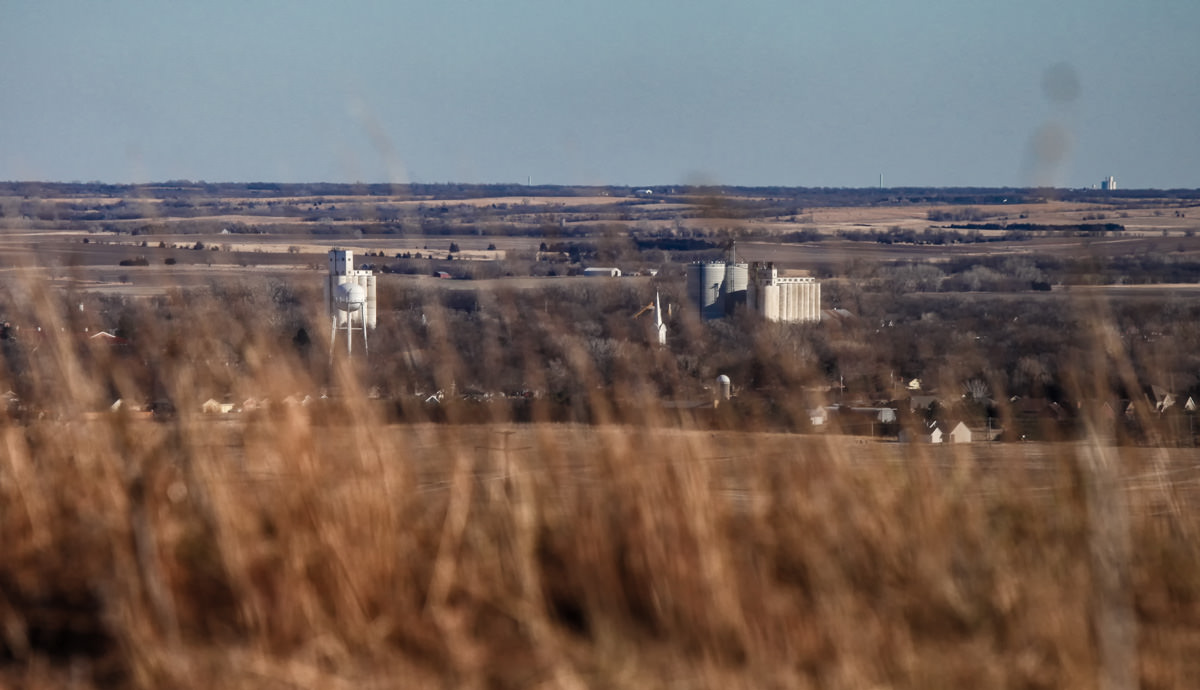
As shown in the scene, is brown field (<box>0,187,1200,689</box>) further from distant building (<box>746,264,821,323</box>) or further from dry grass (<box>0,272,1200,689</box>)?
distant building (<box>746,264,821,323</box>)

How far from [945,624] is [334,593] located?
1.37m

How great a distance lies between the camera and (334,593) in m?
2.90

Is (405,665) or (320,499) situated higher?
(320,499)

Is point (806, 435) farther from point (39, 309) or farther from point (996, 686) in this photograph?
point (39, 309)

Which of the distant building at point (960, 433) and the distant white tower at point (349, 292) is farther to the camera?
the distant white tower at point (349, 292)

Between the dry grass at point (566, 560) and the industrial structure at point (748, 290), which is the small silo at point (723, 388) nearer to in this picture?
the dry grass at point (566, 560)

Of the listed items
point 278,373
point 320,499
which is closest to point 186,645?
point 320,499

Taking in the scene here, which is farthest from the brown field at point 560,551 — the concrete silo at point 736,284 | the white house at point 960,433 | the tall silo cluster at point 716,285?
the tall silo cluster at point 716,285

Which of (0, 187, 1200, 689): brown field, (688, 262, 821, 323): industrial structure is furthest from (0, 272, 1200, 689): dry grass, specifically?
(688, 262, 821, 323): industrial structure

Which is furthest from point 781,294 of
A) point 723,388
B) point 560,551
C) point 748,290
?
point 560,551

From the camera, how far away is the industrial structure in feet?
104

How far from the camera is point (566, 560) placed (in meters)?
3.24

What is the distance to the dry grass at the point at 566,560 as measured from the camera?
2.63 m

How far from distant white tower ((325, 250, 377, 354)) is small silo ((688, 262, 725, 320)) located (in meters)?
9.37
